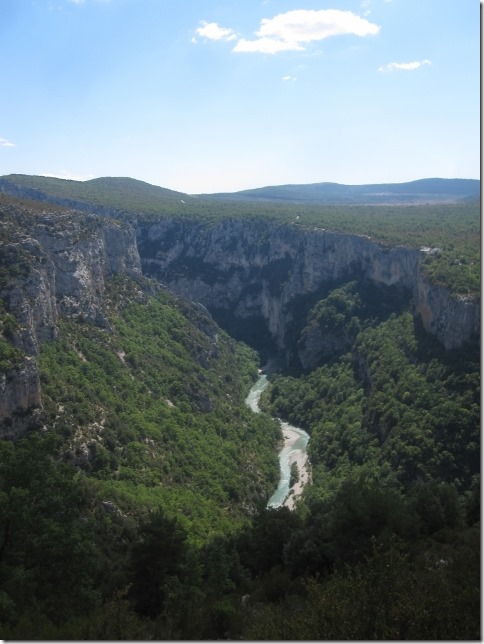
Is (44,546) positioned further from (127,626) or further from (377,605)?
(377,605)

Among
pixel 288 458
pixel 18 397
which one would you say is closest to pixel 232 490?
pixel 288 458

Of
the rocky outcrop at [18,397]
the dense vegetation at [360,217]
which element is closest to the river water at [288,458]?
the rocky outcrop at [18,397]

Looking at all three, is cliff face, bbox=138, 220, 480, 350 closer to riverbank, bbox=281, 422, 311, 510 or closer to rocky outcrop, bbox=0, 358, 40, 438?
riverbank, bbox=281, 422, 311, 510

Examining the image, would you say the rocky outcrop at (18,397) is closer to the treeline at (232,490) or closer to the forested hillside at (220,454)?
the forested hillside at (220,454)

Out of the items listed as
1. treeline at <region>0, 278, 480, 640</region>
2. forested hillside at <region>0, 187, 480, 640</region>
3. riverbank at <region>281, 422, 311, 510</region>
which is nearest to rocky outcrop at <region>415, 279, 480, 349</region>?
forested hillside at <region>0, 187, 480, 640</region>

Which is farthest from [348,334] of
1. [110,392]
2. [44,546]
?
[44,546]

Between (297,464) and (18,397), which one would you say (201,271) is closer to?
(297,464)

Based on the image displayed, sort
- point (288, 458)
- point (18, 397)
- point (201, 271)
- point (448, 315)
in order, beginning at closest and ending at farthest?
point (18, 397), point (448, 315), point (288, 458), point (201, 271)
